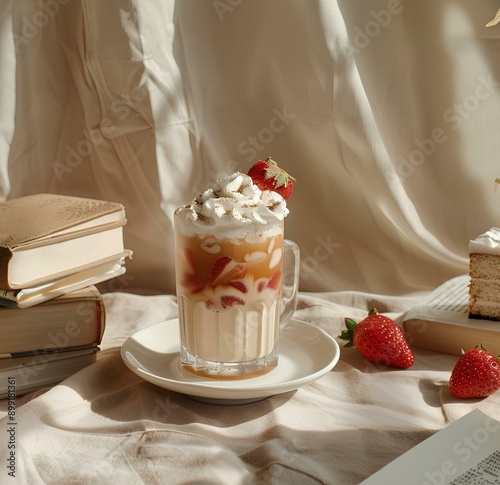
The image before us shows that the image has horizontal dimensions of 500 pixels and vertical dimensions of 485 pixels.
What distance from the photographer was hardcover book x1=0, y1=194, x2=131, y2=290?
1.26 meters

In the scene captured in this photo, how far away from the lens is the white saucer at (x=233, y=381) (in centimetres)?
117

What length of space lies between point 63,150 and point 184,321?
762 mm

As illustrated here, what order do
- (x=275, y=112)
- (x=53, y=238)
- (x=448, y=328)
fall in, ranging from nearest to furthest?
(x=53, y=238) → (x=448, y=328) → (x=275, y=112)

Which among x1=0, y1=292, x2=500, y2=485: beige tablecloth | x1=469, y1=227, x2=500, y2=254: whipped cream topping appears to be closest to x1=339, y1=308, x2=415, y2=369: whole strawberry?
x1=0, y1=292, x2=500, y2=485: beige tablecloth

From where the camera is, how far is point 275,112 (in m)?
1.83

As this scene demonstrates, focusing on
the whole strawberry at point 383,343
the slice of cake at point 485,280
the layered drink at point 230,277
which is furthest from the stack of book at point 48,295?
the slice of cake at point 485,280

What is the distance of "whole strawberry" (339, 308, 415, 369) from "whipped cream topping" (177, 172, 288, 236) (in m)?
0.34

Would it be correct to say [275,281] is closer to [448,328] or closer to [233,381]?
[233,381]

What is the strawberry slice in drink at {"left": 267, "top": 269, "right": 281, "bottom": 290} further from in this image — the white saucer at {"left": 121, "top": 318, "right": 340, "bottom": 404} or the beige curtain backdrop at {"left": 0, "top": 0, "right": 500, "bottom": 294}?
the beige curtain backdrop at {"left": 0, "top": 0, "right": 500, "bottom": 294}

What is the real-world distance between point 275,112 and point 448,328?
694 millimetres

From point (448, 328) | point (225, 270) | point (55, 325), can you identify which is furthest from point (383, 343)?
point (55, 325)

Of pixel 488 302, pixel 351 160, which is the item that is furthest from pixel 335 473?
pixel 351 160

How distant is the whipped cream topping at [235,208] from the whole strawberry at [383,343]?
34cm

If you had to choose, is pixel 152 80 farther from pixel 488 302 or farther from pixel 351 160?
pixel 488 302
